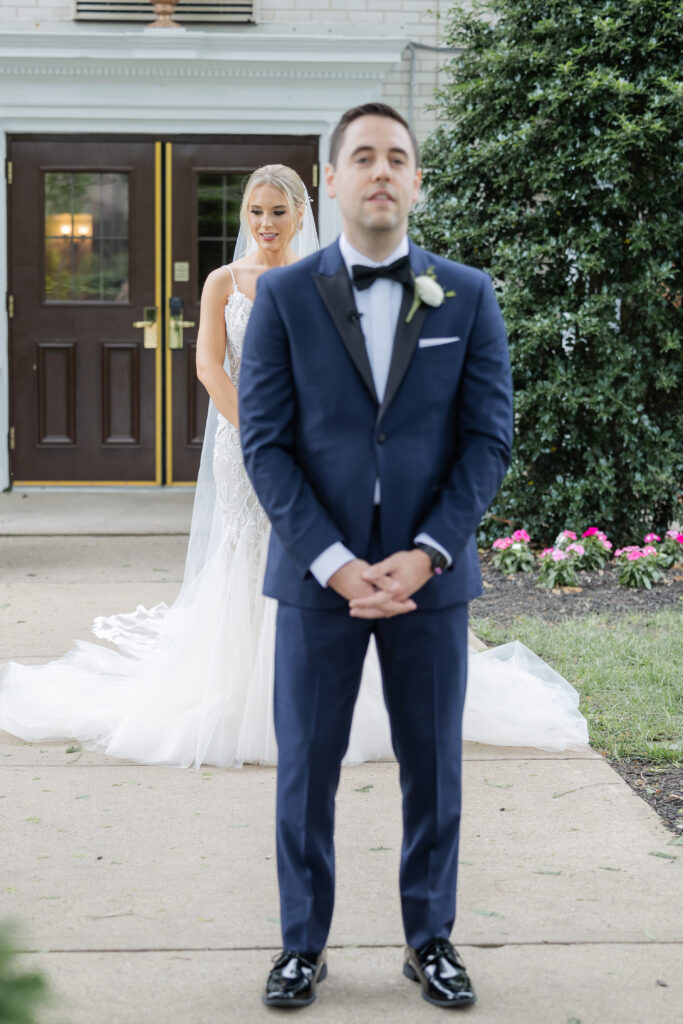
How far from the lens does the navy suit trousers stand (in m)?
2.70

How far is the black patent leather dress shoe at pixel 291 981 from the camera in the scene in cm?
276

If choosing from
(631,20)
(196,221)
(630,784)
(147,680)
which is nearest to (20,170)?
(196,221)

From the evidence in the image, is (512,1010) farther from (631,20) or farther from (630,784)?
(631,20)

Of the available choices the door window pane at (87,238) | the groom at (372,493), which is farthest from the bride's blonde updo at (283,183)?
the door window pane at (87,238)

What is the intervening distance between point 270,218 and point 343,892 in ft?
7.55

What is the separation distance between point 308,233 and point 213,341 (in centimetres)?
71

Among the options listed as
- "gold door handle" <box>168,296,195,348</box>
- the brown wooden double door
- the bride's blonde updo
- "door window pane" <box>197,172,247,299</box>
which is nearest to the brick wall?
the brown wooden double door

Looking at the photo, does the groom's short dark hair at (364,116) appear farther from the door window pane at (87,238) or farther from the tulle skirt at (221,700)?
the door window pane at (87,238)

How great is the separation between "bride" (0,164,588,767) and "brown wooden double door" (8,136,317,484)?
589 centimetres

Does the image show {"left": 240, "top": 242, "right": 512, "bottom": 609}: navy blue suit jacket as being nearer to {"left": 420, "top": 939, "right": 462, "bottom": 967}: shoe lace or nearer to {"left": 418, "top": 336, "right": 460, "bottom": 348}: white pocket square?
{"left": 418, "top": 336, "right": 460, "bottom": 348}: white pocket square

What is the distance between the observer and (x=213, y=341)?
459 centimetres

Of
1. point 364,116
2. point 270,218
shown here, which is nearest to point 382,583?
point 364,116

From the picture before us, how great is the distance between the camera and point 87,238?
35.4 feet

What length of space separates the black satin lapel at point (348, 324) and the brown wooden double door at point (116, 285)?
8.17 meters
